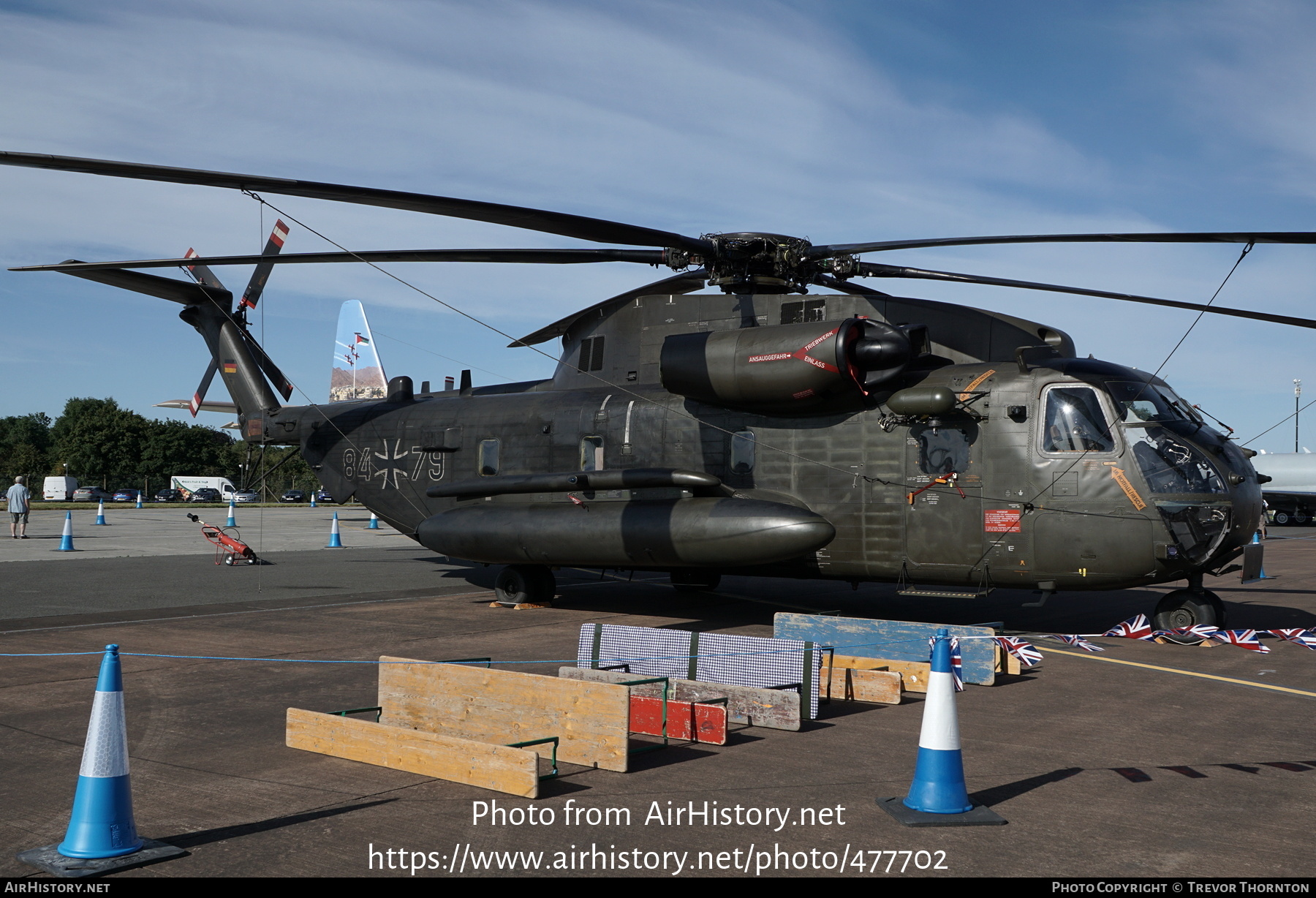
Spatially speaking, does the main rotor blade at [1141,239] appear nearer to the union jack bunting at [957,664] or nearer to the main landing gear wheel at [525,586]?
the union jack bunting at [957,664]

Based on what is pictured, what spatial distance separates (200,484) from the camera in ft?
310

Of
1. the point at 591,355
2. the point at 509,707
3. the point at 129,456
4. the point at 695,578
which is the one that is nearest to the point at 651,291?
the point at 591,355

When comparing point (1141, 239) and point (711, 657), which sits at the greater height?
point (1141, 239)

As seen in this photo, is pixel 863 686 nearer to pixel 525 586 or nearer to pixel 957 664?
pixel 957 664

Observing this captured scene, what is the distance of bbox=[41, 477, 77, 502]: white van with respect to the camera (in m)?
85.9

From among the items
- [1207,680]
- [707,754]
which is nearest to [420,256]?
[707,754]

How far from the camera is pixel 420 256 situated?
1212 cm

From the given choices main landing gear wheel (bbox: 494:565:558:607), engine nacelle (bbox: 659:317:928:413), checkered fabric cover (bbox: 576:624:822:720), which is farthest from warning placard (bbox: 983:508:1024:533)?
main landing gear wheel (bbox: 494:565:558:607)

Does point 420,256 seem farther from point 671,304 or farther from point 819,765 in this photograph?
point 819,765

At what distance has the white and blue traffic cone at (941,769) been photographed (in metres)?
5.80

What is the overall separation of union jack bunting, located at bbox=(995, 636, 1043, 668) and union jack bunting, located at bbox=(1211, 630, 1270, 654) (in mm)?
2767

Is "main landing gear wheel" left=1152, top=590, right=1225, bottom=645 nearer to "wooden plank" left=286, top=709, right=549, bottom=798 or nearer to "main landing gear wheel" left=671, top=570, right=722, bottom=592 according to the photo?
"main landing gear wheel" left=671, top=570, right=722, bottom=592

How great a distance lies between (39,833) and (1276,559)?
107ft

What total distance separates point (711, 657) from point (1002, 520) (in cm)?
518
